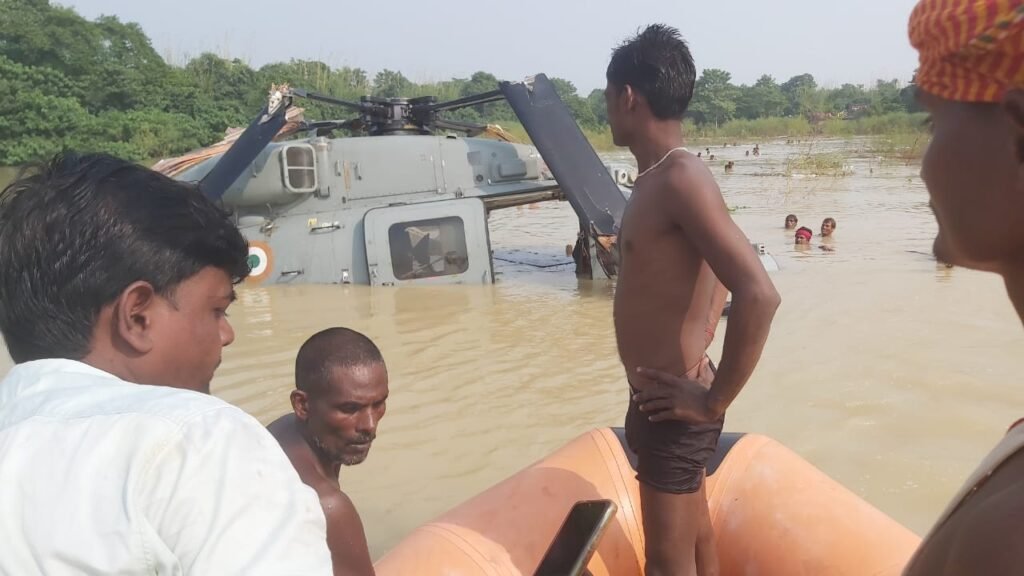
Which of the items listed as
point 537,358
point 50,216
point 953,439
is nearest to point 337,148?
point 537,358

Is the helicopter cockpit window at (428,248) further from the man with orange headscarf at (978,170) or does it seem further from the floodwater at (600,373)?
the man with orange headscarf at (978,170)

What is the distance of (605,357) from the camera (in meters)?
6.57

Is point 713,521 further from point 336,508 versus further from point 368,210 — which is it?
point 368,210

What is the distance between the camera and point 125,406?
0.91 metres

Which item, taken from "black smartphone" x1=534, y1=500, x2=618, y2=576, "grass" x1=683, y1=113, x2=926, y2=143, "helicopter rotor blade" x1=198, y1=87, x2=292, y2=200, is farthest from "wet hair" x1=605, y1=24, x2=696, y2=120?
"grass" x1=683, y1=113, x2=926, y2=143

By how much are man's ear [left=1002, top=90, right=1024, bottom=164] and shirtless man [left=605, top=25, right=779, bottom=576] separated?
1139 millimetres

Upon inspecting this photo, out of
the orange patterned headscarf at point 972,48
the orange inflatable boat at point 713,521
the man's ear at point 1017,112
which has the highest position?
the orange patterned headscarf at point 972,48

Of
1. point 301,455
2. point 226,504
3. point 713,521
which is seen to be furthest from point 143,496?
point 713,521

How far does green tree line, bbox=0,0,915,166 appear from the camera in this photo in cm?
2248

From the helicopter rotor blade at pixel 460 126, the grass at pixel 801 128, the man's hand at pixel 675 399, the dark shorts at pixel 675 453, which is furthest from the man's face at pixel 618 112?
the grass at pixel 801 128

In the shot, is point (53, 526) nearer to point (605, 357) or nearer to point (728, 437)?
point (728, 437)

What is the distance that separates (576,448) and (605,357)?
3.75 m

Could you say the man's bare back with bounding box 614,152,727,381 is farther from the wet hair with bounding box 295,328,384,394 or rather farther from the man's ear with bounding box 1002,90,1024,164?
the man's ear with bounding box 1002,90,1024,164

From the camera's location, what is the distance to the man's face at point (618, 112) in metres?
2.17
